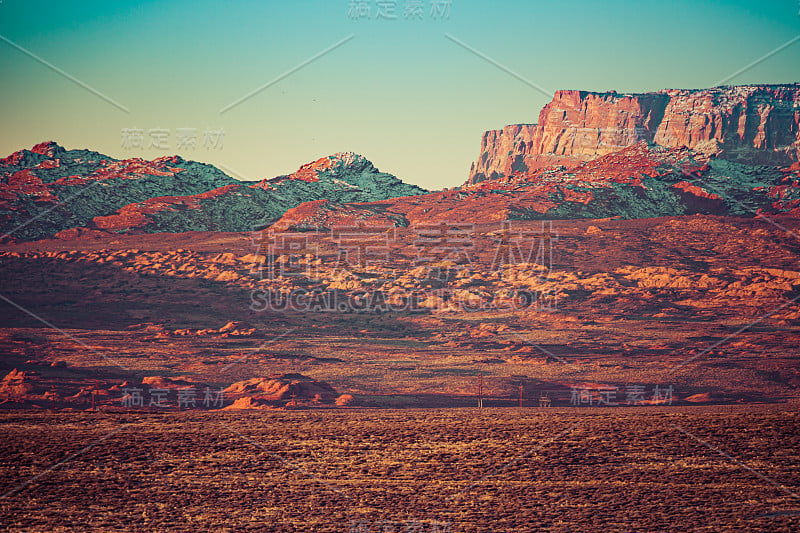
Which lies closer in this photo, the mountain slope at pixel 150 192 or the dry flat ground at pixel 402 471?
the dry flat ground at pixel 402 471

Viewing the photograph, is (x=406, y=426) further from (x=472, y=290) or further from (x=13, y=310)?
(x=13, y=310)

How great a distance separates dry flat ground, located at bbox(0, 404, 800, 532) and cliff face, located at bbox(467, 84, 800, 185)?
127 metres

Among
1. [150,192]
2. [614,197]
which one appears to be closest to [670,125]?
[614,197]

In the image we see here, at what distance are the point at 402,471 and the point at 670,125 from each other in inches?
6184

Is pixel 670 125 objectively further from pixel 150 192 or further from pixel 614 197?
pixel 150 192

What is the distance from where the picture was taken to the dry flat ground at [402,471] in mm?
15859

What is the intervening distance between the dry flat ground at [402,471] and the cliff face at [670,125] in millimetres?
127239

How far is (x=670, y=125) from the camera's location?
161000 millimetres

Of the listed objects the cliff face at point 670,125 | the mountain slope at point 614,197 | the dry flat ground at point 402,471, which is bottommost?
the dry flat ground at point 402,471

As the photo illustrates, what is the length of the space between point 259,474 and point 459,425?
7.06 metres

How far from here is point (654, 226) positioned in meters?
73.1

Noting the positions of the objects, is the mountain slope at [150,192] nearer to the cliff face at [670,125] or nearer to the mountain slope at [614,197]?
the mountain slope at [614,197]

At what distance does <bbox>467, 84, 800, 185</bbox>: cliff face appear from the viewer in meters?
150

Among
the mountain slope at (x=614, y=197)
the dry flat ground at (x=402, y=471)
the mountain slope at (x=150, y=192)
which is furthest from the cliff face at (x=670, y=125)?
the dry flat ground at (x=402, y=471)
